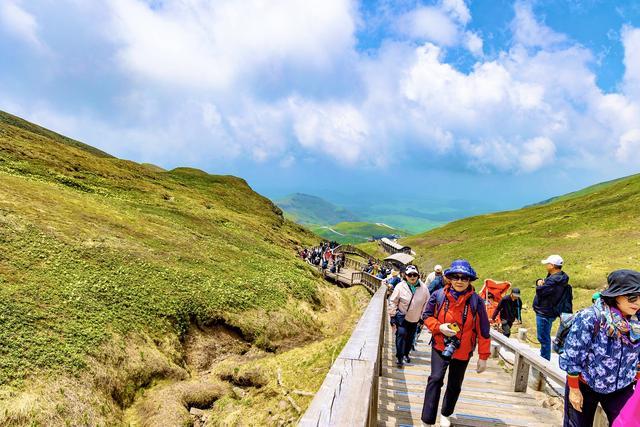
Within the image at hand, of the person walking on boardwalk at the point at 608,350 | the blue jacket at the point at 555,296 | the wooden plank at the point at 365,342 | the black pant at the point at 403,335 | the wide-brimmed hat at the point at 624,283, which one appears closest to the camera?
the wide-brimmed hat at the point at 624,283

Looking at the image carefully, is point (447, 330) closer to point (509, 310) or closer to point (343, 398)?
point (343, 398)

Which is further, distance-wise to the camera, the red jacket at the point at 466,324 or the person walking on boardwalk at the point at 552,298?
the person walking on boardwalk at the point at 552,298

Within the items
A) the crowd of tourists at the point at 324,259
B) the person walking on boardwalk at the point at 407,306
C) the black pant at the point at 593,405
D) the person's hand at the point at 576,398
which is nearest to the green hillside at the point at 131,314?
the person walking on boardwalk at the point at 407,306

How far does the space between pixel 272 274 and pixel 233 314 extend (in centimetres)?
702

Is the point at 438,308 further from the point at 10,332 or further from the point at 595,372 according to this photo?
the point at 10,332

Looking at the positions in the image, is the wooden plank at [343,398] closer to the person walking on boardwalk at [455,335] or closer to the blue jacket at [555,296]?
the person walking on boardwalk at [455,335]

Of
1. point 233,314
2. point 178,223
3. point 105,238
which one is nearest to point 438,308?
point 233,314

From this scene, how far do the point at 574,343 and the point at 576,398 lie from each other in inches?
27.4

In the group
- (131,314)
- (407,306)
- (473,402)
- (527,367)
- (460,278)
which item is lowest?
(131,314)

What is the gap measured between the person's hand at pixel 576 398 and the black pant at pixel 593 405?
0.12m

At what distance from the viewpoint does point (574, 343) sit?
4434mm

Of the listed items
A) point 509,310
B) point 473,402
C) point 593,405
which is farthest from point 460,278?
point 509,310

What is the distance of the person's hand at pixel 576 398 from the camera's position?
4.45 m

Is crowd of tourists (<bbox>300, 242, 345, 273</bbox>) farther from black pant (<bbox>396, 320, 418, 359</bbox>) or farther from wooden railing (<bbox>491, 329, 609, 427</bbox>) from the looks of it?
wooden railing (<bbox>491, 329, 609, 427</bbox>)
